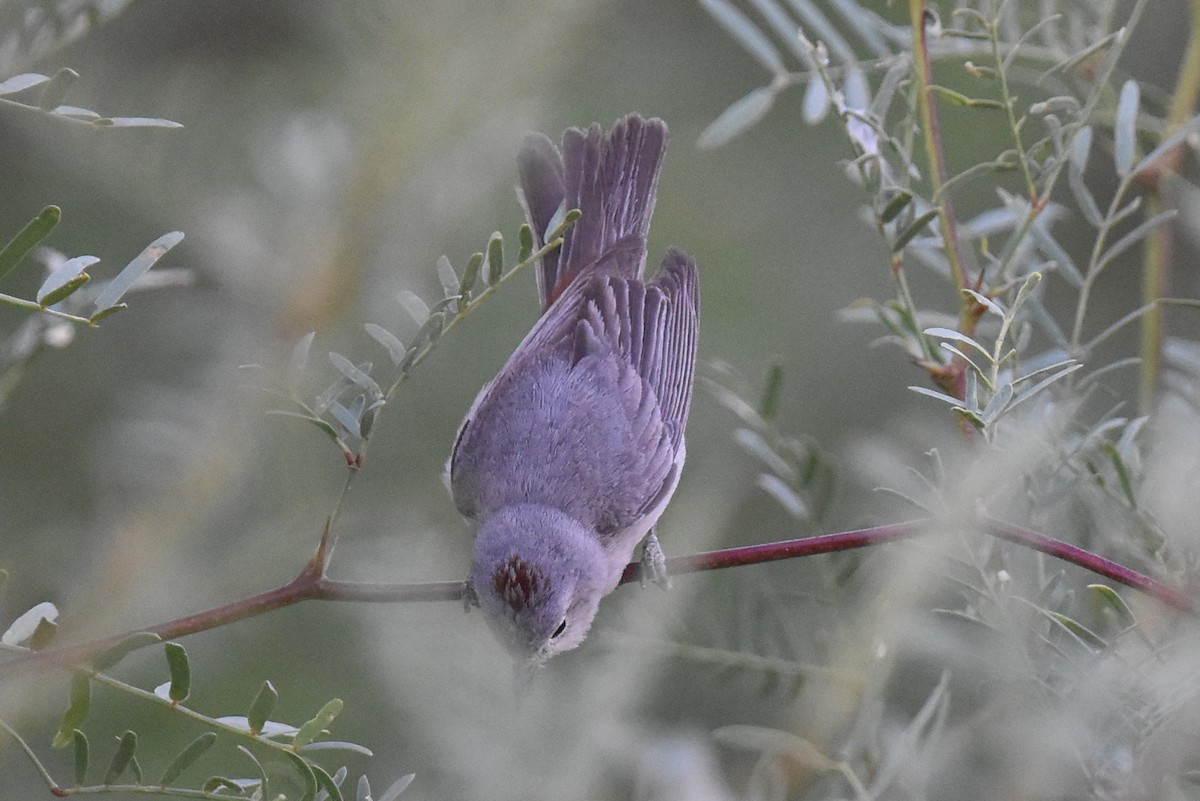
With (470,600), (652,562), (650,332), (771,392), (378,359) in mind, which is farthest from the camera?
(378,359)

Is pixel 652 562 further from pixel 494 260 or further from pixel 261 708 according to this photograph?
pixel 261 708

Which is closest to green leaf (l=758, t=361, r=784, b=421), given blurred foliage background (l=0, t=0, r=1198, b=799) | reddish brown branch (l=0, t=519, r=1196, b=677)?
blurred foliage background (l=0, t=0, r=1198, b=799)

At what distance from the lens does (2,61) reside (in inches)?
51.8

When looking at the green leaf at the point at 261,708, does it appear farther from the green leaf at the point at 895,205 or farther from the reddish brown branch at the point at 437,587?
the green leaf at the point at 895,205

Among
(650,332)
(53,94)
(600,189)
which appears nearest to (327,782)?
(53,94)

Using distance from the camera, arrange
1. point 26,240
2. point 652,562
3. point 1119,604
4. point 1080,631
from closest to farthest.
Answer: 1. point 26,240
2. point 1119,604
3. point 1080,631
4. point 652,562

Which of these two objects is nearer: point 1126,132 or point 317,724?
point 317,724

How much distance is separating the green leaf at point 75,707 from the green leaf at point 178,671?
66mm

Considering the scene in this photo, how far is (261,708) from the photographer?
1.23m

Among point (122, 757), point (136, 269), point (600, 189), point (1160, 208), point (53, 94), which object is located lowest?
point (600, 189)

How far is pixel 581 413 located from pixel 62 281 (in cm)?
153

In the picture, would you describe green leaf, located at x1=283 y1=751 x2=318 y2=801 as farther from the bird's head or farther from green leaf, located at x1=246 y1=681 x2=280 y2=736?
the bird's head

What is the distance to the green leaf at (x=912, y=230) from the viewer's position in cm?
154

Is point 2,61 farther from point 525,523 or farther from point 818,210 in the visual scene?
point 818,210
